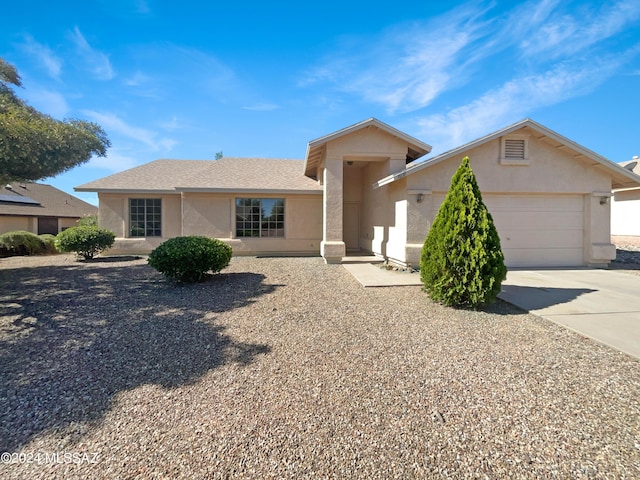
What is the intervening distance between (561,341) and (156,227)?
14.9 metres

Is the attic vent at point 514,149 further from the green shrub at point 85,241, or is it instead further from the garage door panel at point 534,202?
the green shrub at point 85,241

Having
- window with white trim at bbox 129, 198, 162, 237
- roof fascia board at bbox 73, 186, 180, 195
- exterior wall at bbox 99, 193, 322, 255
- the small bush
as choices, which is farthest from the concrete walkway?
the small bush

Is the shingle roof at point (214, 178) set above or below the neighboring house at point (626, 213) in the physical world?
above

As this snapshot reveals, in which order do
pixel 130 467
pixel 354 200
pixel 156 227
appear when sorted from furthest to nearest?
pixel 354 200
pixel 156 227
pixel 130 467

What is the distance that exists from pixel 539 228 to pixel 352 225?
7633mm

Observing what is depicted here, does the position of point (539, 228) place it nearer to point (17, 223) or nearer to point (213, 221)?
point (213, 221)

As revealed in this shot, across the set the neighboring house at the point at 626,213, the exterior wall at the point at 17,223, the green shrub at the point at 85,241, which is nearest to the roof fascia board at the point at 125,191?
the green shrub at the point at 85,241

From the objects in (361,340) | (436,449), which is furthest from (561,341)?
(436,449)

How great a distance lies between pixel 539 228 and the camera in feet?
Result: 33.8

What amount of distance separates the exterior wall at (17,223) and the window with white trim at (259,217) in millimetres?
18371

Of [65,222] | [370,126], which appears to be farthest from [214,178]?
[65,222]

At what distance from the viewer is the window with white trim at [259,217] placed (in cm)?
1355

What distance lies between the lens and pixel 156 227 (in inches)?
557

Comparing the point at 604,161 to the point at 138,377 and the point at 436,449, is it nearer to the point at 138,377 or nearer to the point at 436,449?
the point at 436,449
